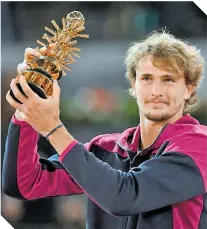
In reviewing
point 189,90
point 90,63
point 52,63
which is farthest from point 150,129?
point 90,63

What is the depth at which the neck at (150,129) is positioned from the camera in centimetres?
133

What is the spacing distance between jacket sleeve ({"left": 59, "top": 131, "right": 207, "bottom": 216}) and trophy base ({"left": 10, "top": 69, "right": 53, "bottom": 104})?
13 cm

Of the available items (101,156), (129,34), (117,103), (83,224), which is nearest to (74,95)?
(117,103)

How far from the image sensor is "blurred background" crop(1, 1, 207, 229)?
96.2 inches

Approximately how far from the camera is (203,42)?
96.4 inches

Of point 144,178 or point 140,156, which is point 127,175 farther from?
point 140,156

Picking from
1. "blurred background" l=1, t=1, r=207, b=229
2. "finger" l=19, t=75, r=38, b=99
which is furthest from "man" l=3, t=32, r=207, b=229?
"blurred background" l=1, t=1, r=207, b=229

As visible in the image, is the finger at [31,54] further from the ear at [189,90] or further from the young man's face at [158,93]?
the ear at [189,90]

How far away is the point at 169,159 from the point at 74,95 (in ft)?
5.05

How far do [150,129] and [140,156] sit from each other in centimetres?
8

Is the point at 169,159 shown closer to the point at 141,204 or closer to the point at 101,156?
the point at 141,204

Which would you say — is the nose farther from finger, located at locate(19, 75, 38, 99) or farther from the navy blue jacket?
finger, located at locate(19, 75, 38, 99)

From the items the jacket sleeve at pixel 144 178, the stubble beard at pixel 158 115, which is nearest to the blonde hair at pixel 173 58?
the stubble beard at pixel 158 115

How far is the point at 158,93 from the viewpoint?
1266 mm
